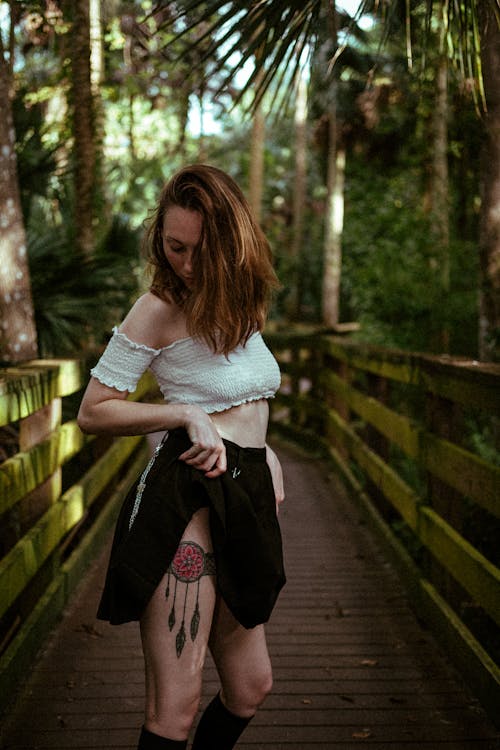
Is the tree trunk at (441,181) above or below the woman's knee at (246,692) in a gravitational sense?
above

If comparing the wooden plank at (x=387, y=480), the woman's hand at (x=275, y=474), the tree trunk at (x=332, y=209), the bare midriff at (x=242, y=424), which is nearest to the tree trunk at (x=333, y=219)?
the tree trunk at (x=332, y=209)

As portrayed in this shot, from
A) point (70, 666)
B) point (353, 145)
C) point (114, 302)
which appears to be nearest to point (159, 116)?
point (353, 145)

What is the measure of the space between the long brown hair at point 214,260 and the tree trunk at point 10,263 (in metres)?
2.55

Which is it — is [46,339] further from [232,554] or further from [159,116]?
[159,116]

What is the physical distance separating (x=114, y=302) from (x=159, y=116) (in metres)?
22.3

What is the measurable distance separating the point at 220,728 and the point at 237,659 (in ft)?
0.61

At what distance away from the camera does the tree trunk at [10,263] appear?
460 centimetres

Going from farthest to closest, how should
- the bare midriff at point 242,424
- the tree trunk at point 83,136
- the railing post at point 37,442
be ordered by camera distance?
1. the tree trunk at point 83,136
2. the railing post at point 37,442
3. the bare midriff at point 242,424

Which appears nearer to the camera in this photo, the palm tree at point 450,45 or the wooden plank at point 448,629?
the wooden plank at point 448,629

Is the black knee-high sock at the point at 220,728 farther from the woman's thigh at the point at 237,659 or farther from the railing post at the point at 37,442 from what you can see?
the railing post at the point at 37,442

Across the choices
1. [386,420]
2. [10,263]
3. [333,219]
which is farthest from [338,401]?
[333,219]

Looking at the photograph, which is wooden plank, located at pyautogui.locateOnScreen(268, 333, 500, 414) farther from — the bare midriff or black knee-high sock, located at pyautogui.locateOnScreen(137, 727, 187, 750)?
black knee-high sock, located at pyautogui.locateOnScreen(137, 727, 187, 750)

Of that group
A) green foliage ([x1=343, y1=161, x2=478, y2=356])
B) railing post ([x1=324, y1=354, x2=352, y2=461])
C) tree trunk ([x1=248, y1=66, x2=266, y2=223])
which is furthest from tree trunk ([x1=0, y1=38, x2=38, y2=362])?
tree trunk ([x1=248, y1=66, x2=266, y2=223])

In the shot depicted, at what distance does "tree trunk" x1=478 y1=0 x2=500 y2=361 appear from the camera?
18.0ft
